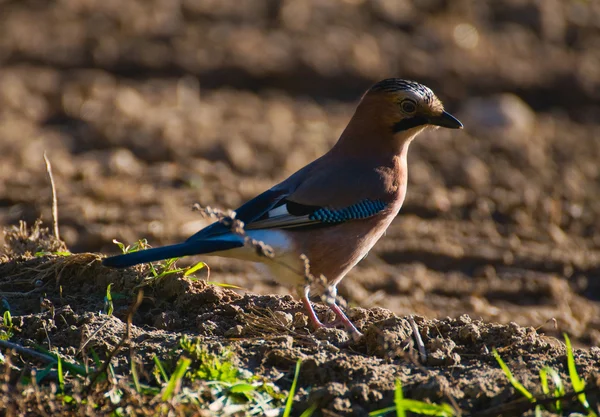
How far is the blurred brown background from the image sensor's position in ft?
28.2

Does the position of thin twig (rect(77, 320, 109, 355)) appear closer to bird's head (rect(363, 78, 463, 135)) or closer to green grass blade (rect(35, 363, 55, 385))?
green grass blade (rect(35, 363, 55, 385))

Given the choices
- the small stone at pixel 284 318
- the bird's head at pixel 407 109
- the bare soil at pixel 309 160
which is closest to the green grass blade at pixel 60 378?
the bare soil at pixel 309 160

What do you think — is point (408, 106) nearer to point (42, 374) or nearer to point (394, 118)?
point (394, 118)

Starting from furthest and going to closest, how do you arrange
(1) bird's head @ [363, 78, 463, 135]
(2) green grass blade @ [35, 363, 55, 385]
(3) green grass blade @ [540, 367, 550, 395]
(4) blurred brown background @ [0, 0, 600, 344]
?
(4) blurred brown background @ [0, 0, 600, 344]
(1) bird's head @ [363, 78, 463, 135]
(2) green grass blade @ [35, 363, 55, 385]
(3) green grass blade @ [540, 367, 550, 395]

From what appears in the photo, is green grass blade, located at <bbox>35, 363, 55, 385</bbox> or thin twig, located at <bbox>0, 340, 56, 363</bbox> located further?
thin twig, located at <bbox>0, 340, 56, 363</bbox>

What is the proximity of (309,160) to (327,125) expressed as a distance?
1341 mm

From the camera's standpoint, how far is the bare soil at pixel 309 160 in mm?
5070

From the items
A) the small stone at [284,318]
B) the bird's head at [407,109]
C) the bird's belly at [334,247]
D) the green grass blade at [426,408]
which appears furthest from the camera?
the bird's head at [407,109]

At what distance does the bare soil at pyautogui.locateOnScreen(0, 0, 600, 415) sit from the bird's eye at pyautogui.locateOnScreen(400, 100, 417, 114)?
1.42 metres

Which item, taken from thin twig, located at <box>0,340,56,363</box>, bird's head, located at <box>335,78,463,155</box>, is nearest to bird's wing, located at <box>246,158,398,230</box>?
bird's head, located at <box>335,78,463,155</box>

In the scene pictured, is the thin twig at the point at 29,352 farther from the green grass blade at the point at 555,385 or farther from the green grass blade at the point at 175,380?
the green grass blade at the point at 555,385

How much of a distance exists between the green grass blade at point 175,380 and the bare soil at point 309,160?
0.54 m

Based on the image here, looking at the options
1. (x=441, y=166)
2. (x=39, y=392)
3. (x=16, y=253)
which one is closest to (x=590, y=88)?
(x=441, y=166)

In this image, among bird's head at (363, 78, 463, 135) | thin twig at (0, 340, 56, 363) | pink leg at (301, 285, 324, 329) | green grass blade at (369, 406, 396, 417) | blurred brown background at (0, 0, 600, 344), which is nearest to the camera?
green grass blade at (369, 406, 396, 417)
